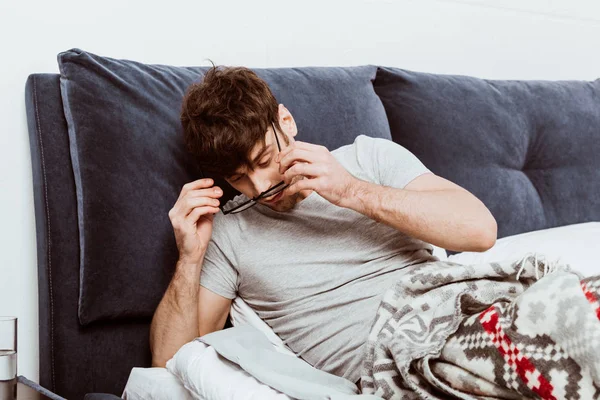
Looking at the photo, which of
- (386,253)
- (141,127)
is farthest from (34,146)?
(386,253)

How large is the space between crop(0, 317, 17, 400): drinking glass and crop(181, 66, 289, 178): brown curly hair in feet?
1.53

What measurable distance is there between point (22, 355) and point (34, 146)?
1.49ft

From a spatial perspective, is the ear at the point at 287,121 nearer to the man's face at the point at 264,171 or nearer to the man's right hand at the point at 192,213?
the man's face at the point at 264,171

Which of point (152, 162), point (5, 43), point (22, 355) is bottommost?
point (22, 355)

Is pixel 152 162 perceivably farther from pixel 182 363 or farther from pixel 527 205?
pixel 527 205

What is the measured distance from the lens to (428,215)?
4.73 feet

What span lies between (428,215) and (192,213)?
443 millimetres

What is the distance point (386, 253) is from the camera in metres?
1.56

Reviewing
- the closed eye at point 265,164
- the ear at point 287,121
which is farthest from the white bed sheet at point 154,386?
the ear at point 287,121

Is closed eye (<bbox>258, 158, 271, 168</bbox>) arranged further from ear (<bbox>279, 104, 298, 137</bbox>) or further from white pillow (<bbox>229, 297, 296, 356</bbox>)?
white pillow (<bbox>229, 297, 296, 356</bbox>)

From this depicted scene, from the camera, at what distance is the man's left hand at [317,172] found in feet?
4.75

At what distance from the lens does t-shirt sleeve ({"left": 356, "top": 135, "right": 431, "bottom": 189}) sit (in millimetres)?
1571

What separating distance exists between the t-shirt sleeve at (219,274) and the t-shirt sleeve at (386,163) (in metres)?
0.34

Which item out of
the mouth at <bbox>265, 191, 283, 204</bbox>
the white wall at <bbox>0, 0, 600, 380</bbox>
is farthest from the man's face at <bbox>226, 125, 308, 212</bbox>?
the white wall at <bbox>0, 0, 600, 380</bbox>
